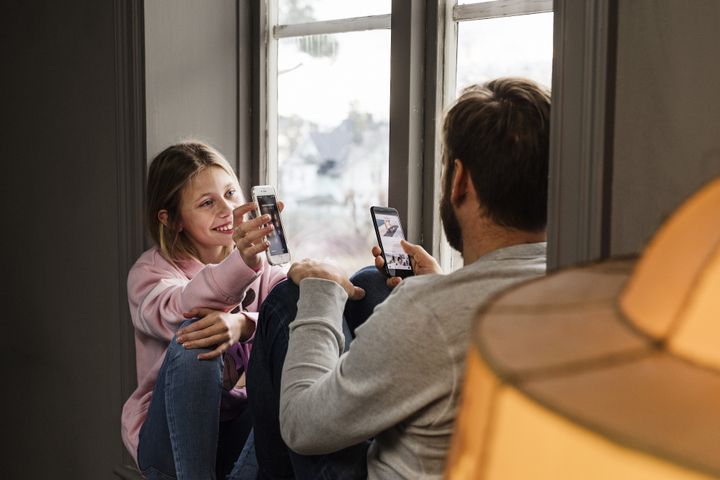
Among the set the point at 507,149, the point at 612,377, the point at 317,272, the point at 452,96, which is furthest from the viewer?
the point at 452,96

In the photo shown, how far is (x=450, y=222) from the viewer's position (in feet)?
3.55

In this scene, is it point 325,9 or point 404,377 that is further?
point 325,9

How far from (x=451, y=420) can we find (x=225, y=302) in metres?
0.75

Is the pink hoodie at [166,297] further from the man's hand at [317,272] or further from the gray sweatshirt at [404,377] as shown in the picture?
the gray sweatshirt at [404,377]

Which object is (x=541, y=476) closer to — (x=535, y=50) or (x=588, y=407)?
(x=588, y=407)

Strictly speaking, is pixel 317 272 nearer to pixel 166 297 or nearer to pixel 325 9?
pixel 166 297

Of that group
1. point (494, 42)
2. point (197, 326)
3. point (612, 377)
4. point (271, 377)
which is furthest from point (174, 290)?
point (612, 377)

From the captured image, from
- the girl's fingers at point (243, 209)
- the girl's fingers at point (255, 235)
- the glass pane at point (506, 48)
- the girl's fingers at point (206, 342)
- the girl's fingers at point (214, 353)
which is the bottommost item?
the girl's fingers at point (214, 353)

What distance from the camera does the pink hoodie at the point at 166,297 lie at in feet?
5.17

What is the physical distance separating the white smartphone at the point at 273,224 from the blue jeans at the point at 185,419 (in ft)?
0.73

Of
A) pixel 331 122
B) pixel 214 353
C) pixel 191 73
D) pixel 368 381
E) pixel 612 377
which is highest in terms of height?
pixel 191 73

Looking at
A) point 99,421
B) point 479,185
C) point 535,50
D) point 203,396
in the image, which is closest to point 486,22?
point 535,50

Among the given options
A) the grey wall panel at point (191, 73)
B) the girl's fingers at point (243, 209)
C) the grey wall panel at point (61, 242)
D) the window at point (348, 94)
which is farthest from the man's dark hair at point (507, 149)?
the grey wall panel at point (61, 242)

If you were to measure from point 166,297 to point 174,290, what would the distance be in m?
0.02
